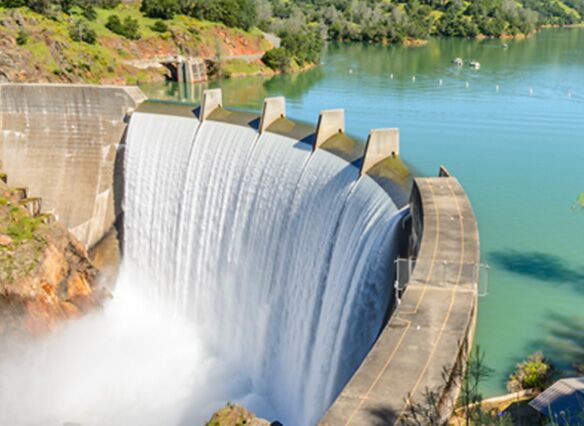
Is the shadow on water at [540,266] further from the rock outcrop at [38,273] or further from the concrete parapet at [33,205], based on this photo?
the concrete parapet at [33,205]

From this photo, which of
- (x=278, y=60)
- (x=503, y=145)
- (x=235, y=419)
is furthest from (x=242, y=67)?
(x=235, y=419)

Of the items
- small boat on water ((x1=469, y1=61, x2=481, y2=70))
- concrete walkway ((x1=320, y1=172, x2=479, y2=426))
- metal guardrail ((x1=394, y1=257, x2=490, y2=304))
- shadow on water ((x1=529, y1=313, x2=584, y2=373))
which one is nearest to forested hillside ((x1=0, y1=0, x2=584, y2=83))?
small boat on water ((x1=469, y1=61, x2=481, y2=70))

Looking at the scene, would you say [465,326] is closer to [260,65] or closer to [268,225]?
[268,225]

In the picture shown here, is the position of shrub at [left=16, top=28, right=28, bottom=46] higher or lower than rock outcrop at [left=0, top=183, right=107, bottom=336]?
higher

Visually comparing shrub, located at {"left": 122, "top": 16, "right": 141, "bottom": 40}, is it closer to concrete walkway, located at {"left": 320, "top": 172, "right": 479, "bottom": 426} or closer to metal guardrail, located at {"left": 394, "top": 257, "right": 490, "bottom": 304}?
concrete walkway, located at {"left": 320, "top": 172, "right": 479, "bottom": 426}

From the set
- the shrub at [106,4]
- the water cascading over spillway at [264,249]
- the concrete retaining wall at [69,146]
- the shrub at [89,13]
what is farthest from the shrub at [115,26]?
the water cascading over spillway at [264,249]

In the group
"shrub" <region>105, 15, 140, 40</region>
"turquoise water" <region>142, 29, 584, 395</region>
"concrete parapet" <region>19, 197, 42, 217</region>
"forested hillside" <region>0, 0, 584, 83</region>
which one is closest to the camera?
"turquoise water" <region>142, 29, 584, 395</region>
